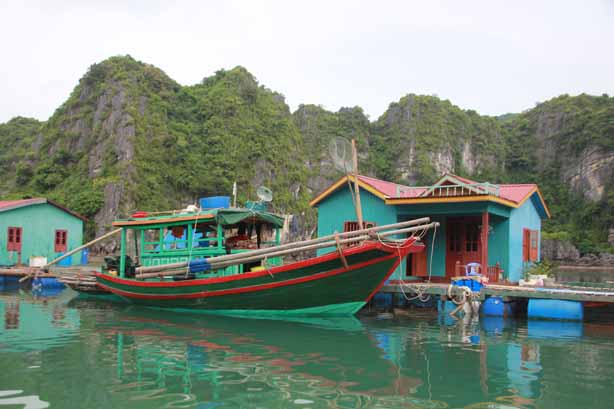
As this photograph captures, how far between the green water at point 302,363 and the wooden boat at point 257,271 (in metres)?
0.74

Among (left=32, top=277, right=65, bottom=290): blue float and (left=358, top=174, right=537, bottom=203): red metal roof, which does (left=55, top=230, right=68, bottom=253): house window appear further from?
(left=358, top=174, right=537, bottom=203): red metal roof

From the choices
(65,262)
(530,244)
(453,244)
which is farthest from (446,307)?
(65,262)

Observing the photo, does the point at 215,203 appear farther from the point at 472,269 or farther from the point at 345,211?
the point at 472,269

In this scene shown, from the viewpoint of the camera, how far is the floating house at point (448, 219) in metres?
16.6

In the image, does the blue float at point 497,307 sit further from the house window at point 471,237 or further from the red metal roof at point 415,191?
the red metal roof at point 415,191

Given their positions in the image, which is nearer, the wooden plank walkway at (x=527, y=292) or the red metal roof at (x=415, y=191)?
the wooden plank walkway at (x=527, y=292)

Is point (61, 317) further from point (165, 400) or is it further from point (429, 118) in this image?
point (429, 118)

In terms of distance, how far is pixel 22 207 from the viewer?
2608 centimetres

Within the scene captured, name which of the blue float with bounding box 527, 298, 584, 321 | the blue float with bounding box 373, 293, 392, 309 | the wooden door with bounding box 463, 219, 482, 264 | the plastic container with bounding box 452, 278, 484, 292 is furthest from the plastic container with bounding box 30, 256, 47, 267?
the blue float with bounding box 527, 298, 584, 321

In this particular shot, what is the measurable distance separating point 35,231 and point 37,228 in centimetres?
19

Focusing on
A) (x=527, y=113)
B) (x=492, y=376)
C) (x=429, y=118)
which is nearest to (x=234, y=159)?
(x=429, y=118)

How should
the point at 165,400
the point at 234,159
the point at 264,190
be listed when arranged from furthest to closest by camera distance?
the point at 234,159
the point at 264,190
the point at 165,400

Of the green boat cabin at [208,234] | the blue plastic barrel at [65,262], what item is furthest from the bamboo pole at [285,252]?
the blue plastic barrel at [65,262]

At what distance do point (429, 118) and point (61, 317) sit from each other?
78.8 m
